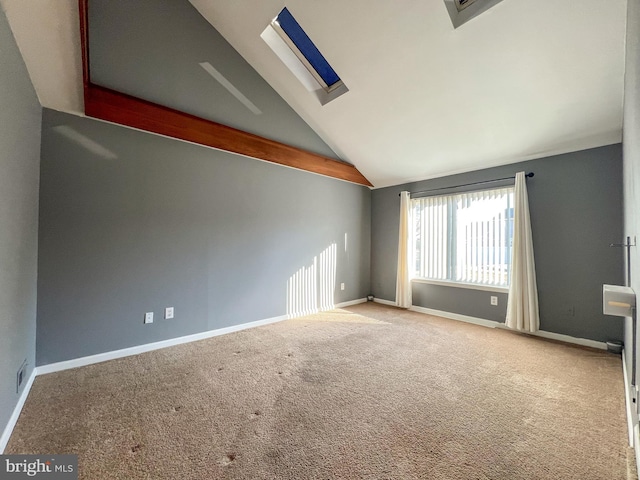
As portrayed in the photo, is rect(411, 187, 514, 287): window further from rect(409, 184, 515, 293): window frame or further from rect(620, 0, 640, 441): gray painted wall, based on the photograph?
rect(620, 0, 640, 441): gray painted wall

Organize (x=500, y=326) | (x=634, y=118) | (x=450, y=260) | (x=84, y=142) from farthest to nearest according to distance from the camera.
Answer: (x=450, y=260) → (x=500, y=326) → (x=84, y=142) → (x=634, y=118)

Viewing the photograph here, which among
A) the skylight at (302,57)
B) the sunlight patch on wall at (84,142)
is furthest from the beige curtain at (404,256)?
the sunlight patch on wall at (84,142)

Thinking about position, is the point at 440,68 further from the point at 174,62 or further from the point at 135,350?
the point at 135,350

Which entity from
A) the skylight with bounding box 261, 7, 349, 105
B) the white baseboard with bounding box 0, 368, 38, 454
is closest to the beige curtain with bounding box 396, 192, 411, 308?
the skylight with bounding box 261, 7, 349, 105

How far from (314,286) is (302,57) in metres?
3.28

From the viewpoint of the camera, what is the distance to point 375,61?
2756mm

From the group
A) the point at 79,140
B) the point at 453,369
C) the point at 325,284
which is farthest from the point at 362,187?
the point at 79,140

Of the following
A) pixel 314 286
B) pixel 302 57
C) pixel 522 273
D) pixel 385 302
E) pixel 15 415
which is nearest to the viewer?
pixel 15 415

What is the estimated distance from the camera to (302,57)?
3346mm

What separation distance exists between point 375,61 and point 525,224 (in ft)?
8.70

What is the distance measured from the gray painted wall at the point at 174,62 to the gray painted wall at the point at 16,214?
36.5 inches

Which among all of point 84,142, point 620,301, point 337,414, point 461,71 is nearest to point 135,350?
point 84,142

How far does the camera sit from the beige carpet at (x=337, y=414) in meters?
1.29

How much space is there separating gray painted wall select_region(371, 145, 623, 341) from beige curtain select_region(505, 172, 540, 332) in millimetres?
131
